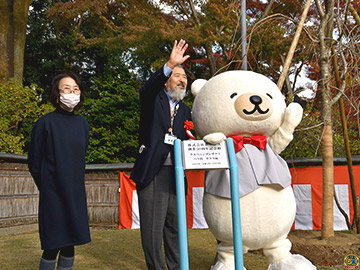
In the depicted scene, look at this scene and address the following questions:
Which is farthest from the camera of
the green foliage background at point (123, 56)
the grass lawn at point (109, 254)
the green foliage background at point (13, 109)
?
the green foliage background at point (123, 56)

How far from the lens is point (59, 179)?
2.56 meters

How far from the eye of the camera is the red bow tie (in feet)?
8.94

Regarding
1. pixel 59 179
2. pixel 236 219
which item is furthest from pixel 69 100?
pixel 236 219

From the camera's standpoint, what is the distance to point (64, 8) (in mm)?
10305

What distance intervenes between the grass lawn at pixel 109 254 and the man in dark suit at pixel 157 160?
3.42 feet

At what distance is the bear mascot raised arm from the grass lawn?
1.04 m

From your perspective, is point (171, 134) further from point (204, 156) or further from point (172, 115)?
point (204, 156)

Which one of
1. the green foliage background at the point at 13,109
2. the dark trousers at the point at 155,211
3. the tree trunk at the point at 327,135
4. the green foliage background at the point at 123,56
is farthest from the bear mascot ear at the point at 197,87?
the green foliage background at the point at 13,109

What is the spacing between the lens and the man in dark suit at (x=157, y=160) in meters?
2.86

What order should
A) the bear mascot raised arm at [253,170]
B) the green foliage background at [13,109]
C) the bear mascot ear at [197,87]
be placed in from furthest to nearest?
the green foliage background at [13,109], the bear mascot ear at [197,87], the bear mascot raised arm at [253,170]

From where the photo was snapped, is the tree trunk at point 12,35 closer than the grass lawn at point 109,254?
No

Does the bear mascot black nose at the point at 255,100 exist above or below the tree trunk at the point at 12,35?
below

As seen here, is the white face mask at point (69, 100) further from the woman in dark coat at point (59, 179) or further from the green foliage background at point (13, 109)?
the green foliage background at point (13, 109)

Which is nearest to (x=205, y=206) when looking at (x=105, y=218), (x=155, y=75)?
(x=155, y=75)
